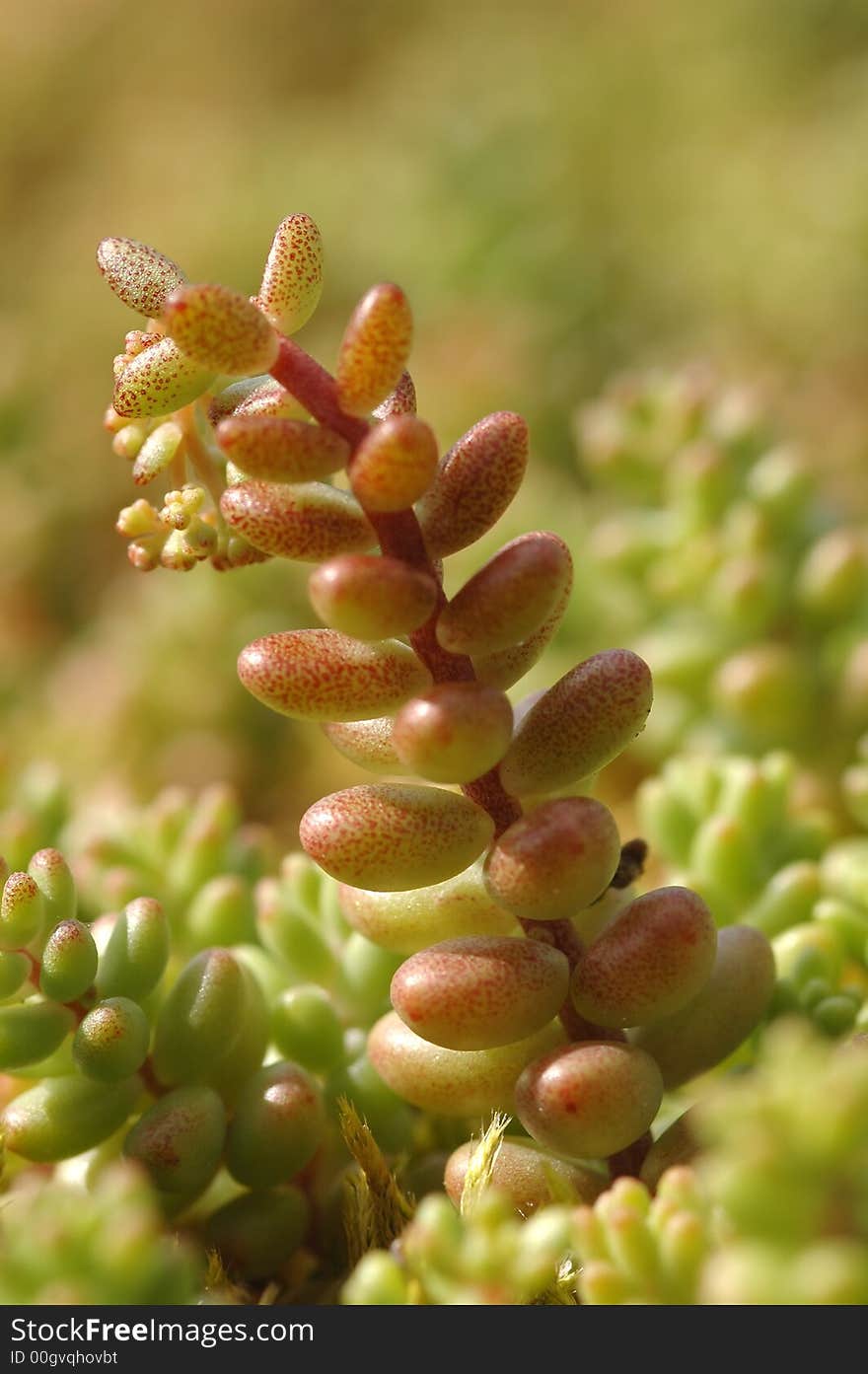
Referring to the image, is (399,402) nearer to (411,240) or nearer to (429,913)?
(429,913)

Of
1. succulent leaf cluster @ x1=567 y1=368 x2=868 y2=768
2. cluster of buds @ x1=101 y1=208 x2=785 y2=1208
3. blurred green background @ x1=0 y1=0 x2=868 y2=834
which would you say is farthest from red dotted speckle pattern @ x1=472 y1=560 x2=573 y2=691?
blurred green background @ x1=0 y1=0 x2=868 y2=834

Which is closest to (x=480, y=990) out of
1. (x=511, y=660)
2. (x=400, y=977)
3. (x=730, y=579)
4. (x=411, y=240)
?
(x=400, y=977)

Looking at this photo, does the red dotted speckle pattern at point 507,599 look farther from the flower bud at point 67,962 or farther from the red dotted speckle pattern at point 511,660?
the flower bud at point 67,962

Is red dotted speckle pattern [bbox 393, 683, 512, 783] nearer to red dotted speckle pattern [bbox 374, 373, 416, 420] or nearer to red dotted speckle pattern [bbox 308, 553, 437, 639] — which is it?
red dotted speckle pattern [bbox 308, 553, 437, 639]

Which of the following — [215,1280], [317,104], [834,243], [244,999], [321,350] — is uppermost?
[317,104]
